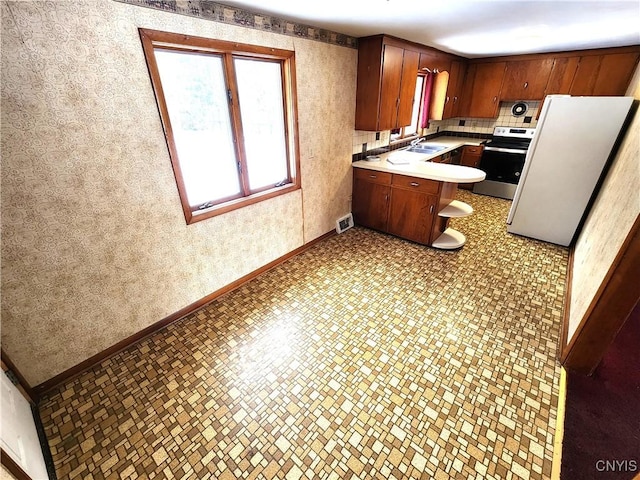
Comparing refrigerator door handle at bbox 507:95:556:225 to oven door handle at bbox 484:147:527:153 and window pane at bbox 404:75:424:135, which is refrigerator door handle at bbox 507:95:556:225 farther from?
window pane at bbox 404:75:424:135

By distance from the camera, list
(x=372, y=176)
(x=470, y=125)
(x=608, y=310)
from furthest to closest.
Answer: (x=470, y=125) < (x=372, y=176) < (x=608, y=310)

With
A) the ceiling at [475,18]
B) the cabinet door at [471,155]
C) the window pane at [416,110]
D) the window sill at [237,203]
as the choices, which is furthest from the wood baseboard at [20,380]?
the cabinet door at [471,155]

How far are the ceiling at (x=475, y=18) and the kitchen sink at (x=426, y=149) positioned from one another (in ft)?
4.34

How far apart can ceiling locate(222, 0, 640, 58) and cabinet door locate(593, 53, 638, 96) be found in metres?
0.43

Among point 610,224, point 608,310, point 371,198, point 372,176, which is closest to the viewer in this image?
point 608,310

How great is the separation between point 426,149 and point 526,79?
1.89 meters

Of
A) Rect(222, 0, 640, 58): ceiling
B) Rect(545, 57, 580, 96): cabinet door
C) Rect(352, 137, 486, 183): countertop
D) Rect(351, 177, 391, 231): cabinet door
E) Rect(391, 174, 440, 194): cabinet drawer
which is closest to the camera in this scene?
Rect(222, 0, 640, 58): ceiling

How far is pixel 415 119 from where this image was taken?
4586 millimetres

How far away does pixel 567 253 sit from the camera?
3.06 m

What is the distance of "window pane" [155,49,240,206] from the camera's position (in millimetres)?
1852

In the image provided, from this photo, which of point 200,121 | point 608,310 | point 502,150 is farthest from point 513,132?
point 200,121

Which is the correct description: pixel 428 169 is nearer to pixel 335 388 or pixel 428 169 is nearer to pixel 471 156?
pixel 471 156

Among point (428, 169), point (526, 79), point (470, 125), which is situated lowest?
point (428, 169)

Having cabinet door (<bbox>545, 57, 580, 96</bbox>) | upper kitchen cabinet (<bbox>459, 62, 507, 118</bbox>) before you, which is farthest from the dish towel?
cabinet door (<bbox>545, 57, 580, 96</bbox>)
